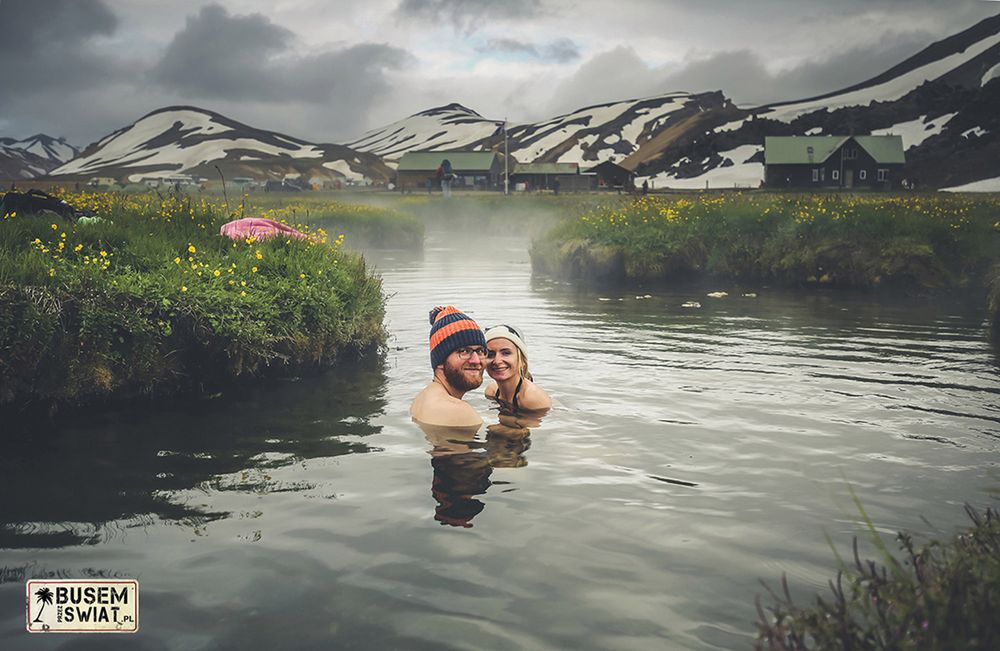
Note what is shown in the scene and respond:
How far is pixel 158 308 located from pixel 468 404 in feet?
15.8

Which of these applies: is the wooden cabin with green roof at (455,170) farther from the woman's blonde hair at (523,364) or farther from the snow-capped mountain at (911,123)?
the woman's blonde hair at (523,364)

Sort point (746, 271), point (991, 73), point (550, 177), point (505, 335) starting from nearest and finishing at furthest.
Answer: point (505, 335) → point (746, 271) → point (991, 73) → point (550, 177)

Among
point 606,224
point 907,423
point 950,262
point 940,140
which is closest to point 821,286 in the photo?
point 950,262

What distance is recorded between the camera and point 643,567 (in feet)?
19.7

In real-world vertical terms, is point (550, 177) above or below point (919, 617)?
above

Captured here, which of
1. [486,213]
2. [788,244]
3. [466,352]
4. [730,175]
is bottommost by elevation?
[466,352]

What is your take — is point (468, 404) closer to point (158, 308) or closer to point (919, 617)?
point (158, 308)

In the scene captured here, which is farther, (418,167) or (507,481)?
(418,167)

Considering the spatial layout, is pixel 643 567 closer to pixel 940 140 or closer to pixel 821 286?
pixel 821 286

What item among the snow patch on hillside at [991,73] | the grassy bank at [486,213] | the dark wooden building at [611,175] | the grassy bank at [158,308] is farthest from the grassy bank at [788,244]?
the dark wooden building at [611,175]

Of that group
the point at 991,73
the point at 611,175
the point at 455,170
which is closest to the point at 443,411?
the point at 991,73

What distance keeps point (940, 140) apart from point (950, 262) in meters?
81.9

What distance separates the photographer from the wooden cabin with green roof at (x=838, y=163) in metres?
93.9

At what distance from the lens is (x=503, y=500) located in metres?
7.49
